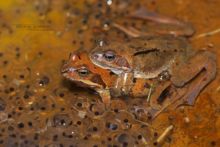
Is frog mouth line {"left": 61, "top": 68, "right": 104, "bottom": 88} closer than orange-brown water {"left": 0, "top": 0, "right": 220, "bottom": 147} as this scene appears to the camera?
Yes

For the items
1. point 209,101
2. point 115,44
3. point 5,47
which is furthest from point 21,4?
point 209,101

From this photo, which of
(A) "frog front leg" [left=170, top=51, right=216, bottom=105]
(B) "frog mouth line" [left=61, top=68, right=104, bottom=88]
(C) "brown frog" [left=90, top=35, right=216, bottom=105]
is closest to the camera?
(B) "frog mouth line" [left=61, top=68, right=104, bottom=88]

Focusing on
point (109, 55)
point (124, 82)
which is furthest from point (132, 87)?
point (109, 55)

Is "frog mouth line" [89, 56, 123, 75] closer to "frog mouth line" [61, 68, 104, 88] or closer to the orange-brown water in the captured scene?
"frog mouth line" [61, 68, 104, 88]

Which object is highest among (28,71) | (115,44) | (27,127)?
(115,44)

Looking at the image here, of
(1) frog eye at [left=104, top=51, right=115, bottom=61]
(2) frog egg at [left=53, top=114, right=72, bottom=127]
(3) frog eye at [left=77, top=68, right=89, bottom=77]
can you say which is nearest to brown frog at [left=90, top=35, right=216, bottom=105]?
(1) frog eye at [left=104, top=51, right=115, bottom=61]

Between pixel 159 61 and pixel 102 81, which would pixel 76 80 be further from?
pixel 159 61

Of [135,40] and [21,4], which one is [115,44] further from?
[21,4]
